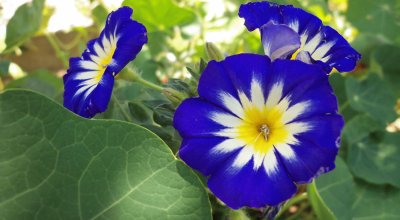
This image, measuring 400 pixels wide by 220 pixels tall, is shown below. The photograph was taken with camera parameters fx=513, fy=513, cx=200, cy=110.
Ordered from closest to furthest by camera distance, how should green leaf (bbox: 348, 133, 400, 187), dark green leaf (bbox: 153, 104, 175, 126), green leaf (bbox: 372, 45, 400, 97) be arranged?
dark green leaf (bbox: 153, 104, 175, 126) → green leaf (bbox: 348, 133, 400, 187) → green leaf (bbox: 372, 45, 400, 97)

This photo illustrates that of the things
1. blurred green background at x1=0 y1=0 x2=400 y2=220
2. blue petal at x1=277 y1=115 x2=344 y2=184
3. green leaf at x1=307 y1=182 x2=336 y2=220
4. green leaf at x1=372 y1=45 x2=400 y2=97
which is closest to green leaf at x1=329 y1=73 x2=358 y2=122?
blurred green background at x1=0 y1=0 x2=400 y2=220

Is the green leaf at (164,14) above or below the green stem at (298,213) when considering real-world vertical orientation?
above

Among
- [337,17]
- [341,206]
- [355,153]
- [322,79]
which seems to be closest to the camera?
[322,79]

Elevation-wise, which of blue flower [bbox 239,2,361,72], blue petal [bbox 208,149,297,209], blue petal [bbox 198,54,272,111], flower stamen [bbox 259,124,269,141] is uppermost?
blue flower [bbox 239,2,361,72]

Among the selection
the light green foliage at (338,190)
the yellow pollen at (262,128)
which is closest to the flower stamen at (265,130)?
the yellow pollen at (262,128)

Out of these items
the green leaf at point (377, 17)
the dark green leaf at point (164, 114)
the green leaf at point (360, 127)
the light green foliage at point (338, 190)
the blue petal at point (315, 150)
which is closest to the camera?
the blue petal at point (315, 150)

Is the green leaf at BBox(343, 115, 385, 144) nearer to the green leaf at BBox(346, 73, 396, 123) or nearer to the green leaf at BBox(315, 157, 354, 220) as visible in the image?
the green leaf at BBox(346, 73, 396, 123)

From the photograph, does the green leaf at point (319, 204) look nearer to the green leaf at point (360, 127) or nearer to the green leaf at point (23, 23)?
the green leaf at point (360, 127)

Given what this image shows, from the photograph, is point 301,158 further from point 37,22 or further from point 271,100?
point 37,22

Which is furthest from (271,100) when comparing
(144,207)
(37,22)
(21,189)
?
(37,22)
